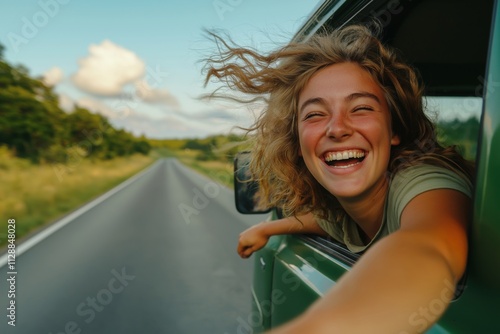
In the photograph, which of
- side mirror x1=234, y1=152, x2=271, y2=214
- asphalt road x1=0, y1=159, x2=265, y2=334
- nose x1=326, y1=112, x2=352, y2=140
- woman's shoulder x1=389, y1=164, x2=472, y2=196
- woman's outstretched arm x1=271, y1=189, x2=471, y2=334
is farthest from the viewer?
asphalt road x1=0, y1=159, x2=265, y2=334

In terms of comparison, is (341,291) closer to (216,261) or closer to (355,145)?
(355,145)

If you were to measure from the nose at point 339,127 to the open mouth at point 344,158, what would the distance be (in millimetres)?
59

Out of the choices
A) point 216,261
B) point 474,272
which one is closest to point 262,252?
point 474,272

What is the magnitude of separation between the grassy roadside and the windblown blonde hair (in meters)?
7.22

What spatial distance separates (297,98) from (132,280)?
4.38 m

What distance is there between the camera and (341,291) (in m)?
0.84

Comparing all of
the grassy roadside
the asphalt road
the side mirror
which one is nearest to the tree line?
the grassy roadside

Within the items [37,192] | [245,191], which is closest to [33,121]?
[37,192]

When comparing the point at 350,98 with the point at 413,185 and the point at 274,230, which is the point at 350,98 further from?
the point at 274,230

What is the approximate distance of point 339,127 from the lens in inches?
64.6

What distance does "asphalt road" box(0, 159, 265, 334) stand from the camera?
4297 millimetres

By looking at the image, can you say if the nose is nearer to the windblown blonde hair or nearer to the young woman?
the young woman

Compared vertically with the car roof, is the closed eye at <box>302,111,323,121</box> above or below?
below

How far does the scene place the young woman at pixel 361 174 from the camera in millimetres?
827
